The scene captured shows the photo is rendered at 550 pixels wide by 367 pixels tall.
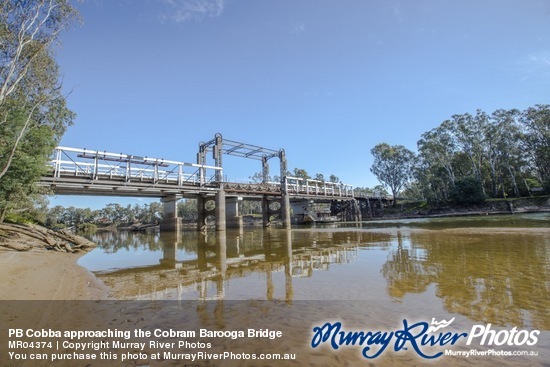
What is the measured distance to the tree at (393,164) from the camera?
234ft

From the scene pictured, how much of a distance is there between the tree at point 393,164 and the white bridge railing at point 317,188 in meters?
19.7

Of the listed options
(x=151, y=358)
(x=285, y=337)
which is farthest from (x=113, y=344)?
(x=285, y=337)

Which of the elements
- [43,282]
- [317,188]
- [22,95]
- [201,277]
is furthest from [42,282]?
[317,188]

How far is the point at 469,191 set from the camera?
45250 millimetres

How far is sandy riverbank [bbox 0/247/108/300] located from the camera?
5527mm

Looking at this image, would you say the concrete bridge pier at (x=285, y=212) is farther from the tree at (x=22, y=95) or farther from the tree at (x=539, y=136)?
the tree at (x=539, y=136)

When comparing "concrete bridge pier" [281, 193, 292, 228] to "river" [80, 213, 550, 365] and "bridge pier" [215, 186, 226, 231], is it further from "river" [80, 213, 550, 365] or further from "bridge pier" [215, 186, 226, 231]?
"river" [80, 213, 550, 365]

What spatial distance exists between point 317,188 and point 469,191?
26339 millimetres

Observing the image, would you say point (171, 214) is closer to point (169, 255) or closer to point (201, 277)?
point (169, 255)

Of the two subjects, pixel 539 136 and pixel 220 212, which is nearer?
pixel 220 212

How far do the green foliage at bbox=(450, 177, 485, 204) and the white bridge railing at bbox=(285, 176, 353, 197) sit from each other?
20.3 m

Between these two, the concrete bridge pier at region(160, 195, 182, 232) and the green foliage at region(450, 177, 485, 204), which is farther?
the green foliage at region(450, 177, 485, 204)

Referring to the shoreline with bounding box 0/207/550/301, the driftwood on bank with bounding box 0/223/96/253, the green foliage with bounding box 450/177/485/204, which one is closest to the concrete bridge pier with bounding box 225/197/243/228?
the driftwood on bank with bounding box 0/223/96/253

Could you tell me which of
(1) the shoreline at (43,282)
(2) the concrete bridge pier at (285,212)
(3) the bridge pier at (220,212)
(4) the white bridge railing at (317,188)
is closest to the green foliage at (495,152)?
(4) the white bridge railing at (317,188)
